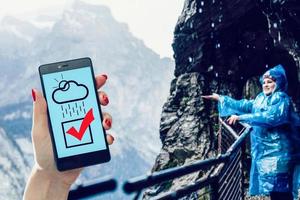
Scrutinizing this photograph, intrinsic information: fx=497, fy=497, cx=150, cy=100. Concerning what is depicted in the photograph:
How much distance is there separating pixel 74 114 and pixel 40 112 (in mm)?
102

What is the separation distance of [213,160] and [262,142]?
246 centimetres

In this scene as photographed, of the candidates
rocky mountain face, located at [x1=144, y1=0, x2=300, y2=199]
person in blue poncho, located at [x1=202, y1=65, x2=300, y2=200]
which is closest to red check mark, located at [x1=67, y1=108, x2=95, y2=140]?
person in blue poncho, located at [x1=202, y1=65, x2=300, y2=200]

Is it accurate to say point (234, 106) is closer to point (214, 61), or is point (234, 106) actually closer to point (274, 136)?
point (274, 136)

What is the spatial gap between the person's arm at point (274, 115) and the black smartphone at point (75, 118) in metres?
4.06

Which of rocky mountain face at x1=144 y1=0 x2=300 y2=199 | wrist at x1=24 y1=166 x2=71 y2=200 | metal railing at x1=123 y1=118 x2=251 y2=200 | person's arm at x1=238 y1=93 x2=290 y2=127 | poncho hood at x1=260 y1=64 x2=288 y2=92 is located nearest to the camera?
wrist at x1=24 y1=166 x2=71 y2=200

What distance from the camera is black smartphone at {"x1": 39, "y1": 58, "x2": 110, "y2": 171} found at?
1499 millimetres

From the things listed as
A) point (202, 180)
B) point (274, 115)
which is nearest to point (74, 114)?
point (202, 180)

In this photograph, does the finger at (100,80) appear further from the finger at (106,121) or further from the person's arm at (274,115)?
the person's arm at (274,115)

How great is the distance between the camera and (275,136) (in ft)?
18.0

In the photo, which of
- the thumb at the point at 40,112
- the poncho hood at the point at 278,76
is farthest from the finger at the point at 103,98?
the poncho hood at the point at 278,76

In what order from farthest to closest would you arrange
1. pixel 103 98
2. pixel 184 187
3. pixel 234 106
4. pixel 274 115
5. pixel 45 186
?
pixel 234 106, pixel 274 115, pixel 184 187, pixel 103 98, pixel 45 186

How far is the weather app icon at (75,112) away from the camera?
4.98ft

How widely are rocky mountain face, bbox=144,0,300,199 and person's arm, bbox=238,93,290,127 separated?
24.6 feet

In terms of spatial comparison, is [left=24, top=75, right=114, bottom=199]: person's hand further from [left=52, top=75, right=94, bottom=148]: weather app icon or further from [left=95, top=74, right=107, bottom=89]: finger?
[left=95, top=74, right=107, bottom=89]: finger
